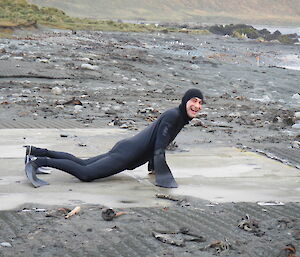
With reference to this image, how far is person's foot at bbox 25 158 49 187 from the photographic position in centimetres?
747

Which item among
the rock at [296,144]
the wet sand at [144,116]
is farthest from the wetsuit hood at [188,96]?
the rock at [296,144]

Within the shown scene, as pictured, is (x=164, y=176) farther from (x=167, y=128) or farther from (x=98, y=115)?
(x=98, y=115)

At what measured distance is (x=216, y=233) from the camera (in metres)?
6.16

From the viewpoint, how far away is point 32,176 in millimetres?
7516

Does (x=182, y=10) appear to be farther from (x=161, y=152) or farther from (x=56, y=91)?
(x=161, y=152)

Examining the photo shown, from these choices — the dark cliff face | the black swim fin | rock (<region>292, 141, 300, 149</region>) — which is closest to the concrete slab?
the black swim fin

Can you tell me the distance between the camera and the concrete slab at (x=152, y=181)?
7.12 m

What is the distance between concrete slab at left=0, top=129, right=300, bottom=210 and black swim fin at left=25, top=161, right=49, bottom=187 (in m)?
→ 0.06

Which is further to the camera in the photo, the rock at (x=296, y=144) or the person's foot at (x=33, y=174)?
the rock at (x=296, y=144)

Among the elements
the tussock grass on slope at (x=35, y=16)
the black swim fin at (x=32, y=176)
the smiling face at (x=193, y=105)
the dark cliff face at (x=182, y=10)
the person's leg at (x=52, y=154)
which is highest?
the smiling face at (x=193, y=105)

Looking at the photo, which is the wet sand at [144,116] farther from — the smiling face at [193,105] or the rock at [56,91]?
the smiling face at [193,105]

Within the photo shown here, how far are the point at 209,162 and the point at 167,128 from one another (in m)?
1.57

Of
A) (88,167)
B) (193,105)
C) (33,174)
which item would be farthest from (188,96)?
(33,174)

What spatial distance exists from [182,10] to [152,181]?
575 feet
